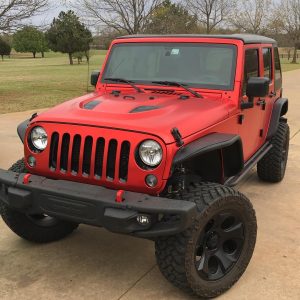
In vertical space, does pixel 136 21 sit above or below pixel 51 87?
above

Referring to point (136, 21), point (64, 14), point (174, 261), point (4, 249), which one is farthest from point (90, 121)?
point (64, 14)

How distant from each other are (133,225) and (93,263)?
3.13 feet

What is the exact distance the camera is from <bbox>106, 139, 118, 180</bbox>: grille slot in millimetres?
3078

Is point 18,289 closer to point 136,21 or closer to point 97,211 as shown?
point 97,211

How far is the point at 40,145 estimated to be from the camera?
11.0 ft

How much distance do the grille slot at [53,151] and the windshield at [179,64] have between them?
51.2 inches

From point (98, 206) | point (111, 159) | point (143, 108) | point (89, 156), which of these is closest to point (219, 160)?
point (143, 108)

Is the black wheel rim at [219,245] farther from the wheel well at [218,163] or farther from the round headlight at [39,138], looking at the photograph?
the round headlight at [39,138]

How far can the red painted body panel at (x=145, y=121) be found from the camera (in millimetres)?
3002

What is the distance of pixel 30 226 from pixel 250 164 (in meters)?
2.10

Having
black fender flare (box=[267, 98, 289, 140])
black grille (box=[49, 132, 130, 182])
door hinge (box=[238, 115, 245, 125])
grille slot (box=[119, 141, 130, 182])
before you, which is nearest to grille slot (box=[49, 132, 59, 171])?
black grille (box=[49, 132, 130, 182])

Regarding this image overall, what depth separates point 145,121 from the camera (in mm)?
3148

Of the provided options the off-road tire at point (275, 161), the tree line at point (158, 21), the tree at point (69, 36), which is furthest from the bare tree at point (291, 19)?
the off-road tire at point (275, 161)

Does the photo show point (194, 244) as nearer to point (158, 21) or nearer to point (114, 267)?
point (114, 267)
